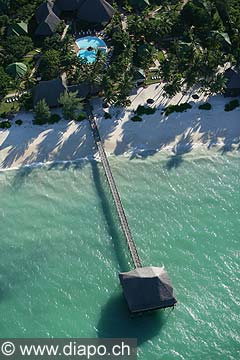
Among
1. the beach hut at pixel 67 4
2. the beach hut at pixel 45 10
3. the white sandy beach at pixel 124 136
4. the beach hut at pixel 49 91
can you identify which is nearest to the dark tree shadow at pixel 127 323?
the white sandy beach at pixel 124 136

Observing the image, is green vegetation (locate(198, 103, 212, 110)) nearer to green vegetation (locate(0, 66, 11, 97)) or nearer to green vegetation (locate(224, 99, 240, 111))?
green vegetation (locate(224, 99, 240, 111))

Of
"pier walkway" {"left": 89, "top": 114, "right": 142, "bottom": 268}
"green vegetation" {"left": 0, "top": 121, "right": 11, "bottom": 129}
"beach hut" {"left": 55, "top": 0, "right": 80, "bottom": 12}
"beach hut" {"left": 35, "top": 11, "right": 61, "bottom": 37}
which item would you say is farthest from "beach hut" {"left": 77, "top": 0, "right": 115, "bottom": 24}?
"green vegetation" {"left": 0, "top": 121, "right": 11, "bottom": 129}

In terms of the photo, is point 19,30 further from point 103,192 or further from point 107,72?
point 103,192

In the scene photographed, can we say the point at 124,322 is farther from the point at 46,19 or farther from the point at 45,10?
the point at 45,10

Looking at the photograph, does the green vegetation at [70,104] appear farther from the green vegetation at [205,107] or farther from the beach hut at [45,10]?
the beach hut at [45,10]

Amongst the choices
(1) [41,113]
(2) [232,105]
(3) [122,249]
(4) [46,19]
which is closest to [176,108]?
(2) [232,105]
